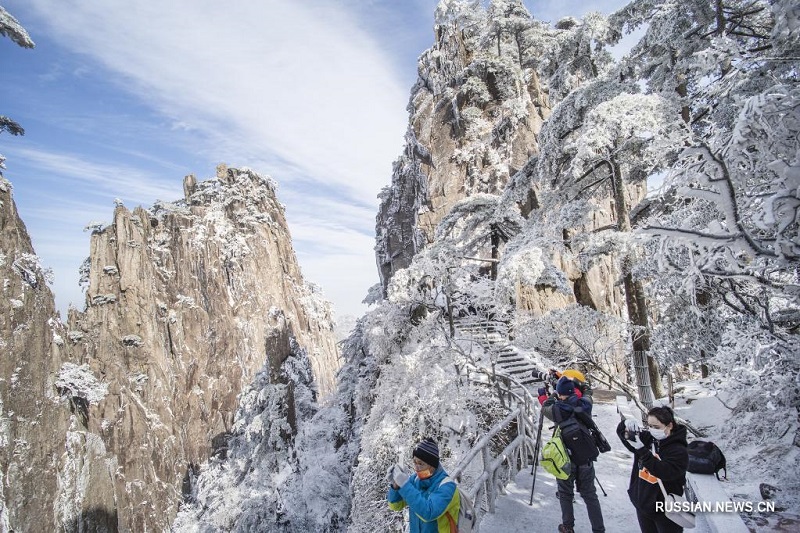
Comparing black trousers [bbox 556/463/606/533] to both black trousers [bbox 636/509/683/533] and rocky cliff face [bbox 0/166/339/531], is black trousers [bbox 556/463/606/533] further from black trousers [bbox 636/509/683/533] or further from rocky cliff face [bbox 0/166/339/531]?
rocky cliff face [bbox 0/166/339/531]

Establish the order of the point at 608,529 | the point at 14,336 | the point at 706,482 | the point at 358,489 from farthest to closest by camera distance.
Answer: the point at 14,336
the point at 358,489
the point at 608,529
the point at 706,482

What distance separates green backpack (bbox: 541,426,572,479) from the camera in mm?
3678

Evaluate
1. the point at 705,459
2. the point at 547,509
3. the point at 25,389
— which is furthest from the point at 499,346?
the point at 25,389

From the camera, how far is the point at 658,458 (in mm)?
2887

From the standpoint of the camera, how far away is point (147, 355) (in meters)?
31.6

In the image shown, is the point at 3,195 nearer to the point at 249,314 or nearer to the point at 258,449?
the point at 249,314

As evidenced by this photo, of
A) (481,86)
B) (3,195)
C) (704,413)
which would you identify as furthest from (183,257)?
(704,413)

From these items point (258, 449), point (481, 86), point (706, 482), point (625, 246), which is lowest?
point (258, 449)

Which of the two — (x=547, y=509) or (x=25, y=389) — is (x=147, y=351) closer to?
(x=25, y=389)

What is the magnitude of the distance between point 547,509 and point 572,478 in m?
1.32

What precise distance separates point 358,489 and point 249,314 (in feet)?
93.3

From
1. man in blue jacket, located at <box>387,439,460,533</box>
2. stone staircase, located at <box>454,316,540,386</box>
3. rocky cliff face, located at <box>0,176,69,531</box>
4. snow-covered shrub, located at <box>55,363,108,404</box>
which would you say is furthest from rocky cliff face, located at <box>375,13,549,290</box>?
rocky cliff face, located at <box>0,176,69,531</box>

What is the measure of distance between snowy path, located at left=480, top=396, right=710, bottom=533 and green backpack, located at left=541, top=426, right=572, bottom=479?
112 centimetres

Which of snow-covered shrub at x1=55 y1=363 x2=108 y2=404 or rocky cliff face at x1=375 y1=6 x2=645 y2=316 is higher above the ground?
rocky cliff face at x1=375 y1=6 x2=645 y2=316
